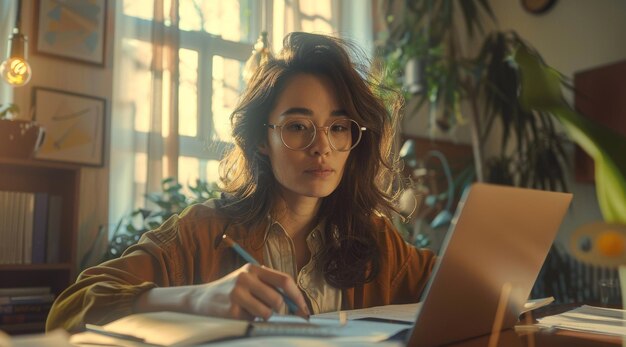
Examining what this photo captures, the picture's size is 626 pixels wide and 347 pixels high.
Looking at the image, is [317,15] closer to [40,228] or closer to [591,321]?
[40,228]

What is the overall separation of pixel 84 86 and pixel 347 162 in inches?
76.9

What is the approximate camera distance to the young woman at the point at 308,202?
1.29 meters

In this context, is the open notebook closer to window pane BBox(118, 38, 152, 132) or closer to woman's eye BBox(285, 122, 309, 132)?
woman's eye BBox(285, 122, 309, 132)

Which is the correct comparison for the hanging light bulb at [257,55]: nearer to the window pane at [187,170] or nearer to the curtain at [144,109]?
the curtain at [144,109]

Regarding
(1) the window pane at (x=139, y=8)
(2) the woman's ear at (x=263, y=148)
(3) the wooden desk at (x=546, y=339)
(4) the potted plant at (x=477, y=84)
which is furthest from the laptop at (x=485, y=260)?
(1) the window pane at (x=139, y=8)

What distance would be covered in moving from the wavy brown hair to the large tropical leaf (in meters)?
0.80

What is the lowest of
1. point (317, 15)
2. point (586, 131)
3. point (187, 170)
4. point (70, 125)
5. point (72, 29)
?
point (586, 131)

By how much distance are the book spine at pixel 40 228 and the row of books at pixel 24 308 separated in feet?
0.41

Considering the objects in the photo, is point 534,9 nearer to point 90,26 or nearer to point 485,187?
point 90,26

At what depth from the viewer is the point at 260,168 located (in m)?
1.46

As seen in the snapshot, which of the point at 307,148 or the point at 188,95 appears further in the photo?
the point at 188,95

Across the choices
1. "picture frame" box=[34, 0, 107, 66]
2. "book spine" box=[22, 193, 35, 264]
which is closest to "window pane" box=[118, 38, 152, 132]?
"picture frame" box=[34, 0, 107, 66]

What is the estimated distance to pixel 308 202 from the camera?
4.61 ft

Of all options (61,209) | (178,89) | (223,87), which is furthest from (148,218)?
(223,87)
